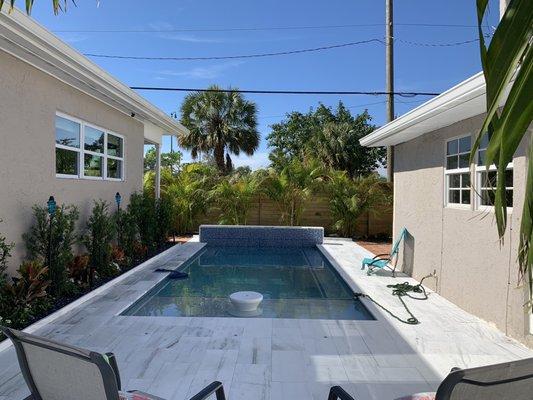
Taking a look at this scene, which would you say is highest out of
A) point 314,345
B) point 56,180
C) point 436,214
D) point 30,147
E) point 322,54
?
point 322,54

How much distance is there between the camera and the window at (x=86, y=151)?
7.77 m

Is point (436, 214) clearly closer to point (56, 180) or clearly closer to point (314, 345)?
point (314, 345)

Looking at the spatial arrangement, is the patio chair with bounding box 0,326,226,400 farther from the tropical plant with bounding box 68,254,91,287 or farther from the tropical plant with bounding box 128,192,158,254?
the tropical plant with bounding box 128,192,158,254

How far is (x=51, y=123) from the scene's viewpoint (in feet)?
23.8

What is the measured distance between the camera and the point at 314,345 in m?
5.02

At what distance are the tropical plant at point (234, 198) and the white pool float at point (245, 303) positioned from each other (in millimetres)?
9914

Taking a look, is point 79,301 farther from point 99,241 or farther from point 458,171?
point 458,171

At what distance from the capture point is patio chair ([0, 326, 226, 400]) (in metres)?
2.07

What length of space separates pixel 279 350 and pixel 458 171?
4.42 m

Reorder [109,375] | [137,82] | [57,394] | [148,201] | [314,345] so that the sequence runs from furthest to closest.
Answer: [137,82] < [148,201] < [314,345] < [57,394] < [109,375]

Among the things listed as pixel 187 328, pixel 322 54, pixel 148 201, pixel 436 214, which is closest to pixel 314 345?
pixel 187 328

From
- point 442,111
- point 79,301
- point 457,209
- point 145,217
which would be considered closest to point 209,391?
point 79,301

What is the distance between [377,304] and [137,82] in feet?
41.7

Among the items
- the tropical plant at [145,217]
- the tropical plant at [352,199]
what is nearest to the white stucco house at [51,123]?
the tropical plant at [145,217]
